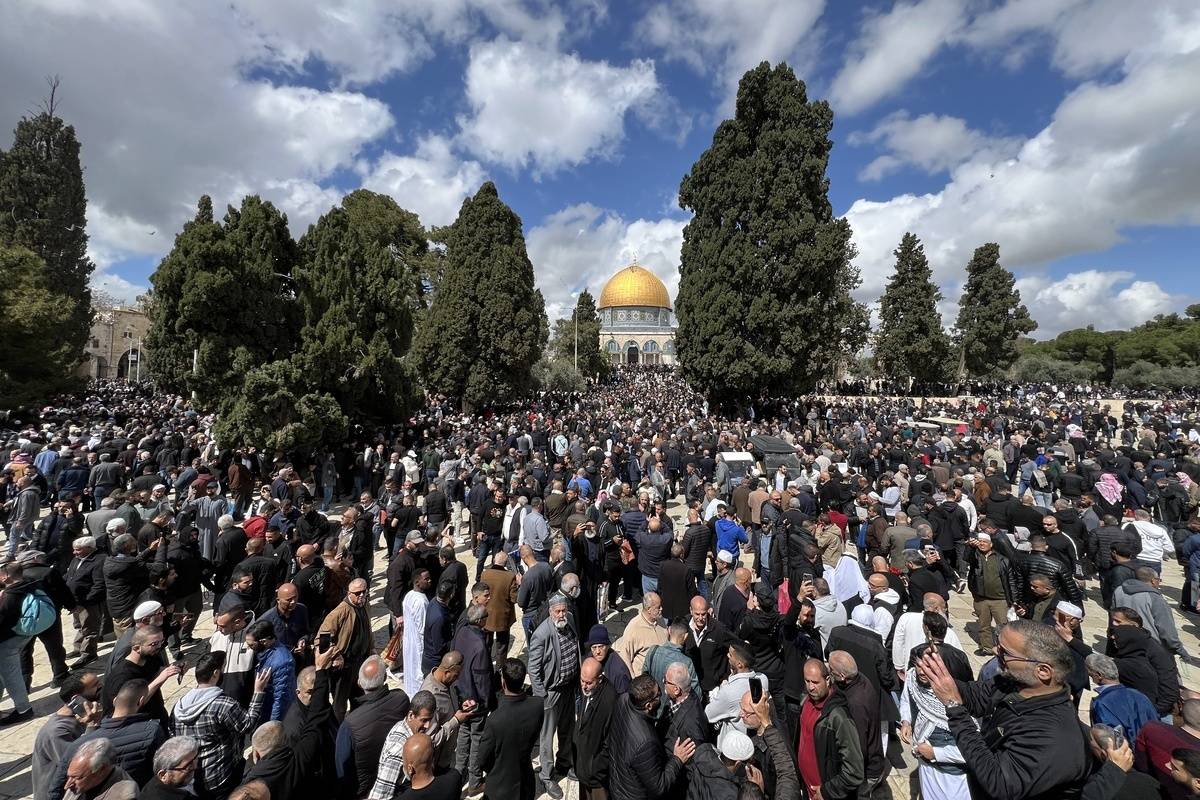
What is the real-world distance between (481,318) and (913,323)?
91.2ft

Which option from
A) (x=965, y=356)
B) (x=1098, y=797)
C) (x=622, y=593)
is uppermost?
(x=965, y=356)

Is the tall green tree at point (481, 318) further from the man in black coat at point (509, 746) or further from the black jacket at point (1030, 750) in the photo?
the black jacket at point (1030, 750)

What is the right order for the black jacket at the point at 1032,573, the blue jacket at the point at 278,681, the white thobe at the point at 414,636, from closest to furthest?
1. the blue jacket at the point at 278,681
2. the white thobe at the point at 414,636
3. the black jacket at the point at 1032,573

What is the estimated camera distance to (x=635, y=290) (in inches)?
3017

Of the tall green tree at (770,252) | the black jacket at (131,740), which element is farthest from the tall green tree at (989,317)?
the black jacket at (131,740)

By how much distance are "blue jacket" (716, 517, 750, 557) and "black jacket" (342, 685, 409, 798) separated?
422 cm

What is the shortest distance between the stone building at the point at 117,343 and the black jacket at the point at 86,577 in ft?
159

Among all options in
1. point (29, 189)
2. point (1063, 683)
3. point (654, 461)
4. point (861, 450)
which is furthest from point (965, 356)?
point (29, 189)

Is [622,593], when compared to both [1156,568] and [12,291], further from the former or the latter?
[12,291]

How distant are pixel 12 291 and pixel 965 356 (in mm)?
50528

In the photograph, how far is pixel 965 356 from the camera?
36156 mm

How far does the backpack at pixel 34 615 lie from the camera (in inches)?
167

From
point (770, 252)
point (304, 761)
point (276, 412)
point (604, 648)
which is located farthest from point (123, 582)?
point (770, 252)

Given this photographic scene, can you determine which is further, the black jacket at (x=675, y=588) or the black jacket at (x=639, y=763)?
the black jacket at (x=675, y=588)
